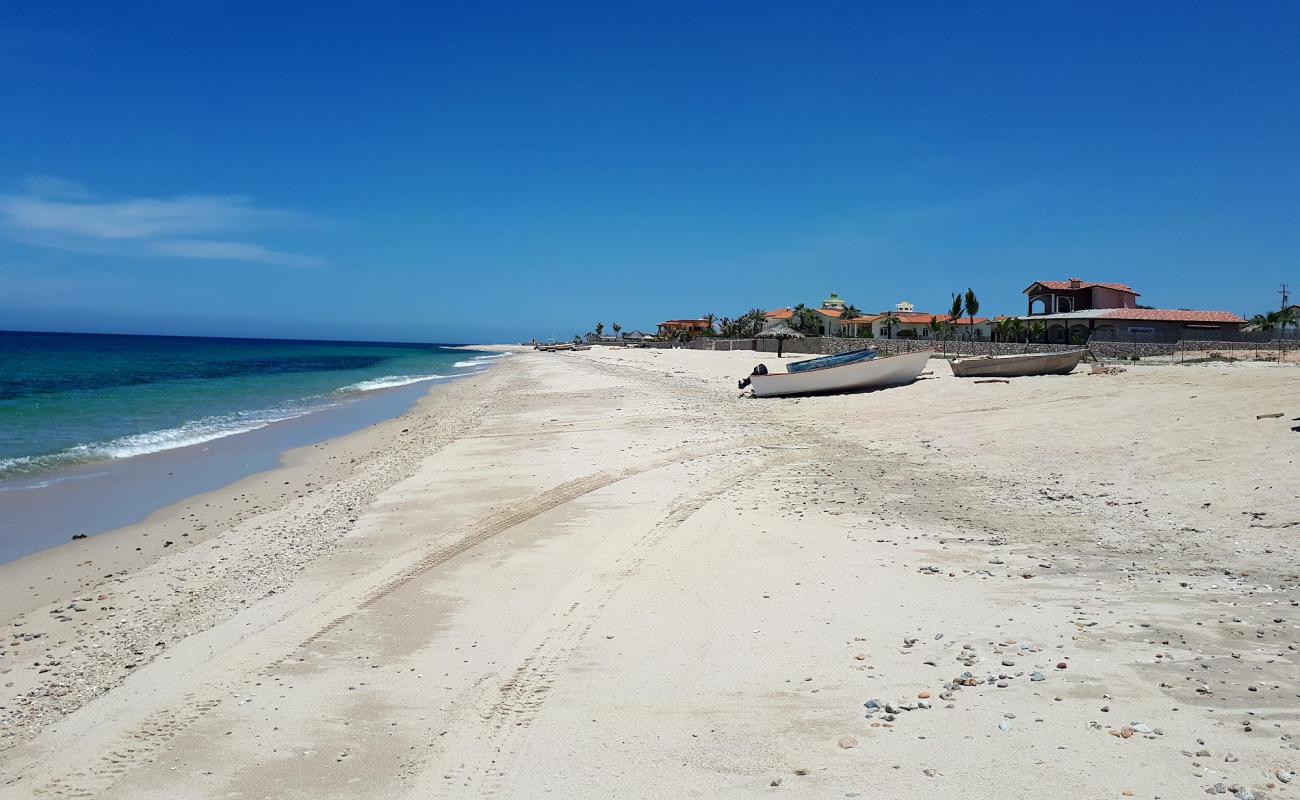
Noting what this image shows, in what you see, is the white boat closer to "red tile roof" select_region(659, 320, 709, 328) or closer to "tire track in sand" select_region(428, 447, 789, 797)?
"tire track in sand" select_region(428, 447, 789, 797)

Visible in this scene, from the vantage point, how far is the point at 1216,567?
22.4 feet

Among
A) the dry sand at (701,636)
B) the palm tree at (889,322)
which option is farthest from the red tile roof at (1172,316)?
the dry sand at (701,636)

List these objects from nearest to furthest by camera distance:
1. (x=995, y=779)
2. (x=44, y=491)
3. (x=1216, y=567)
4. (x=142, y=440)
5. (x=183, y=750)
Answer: (x=995, y=779), (x=183, y=750), (x=1216, y=567), (x=44, y=491), (x=142, y=440)

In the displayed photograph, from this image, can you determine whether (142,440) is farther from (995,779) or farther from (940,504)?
(995,779)

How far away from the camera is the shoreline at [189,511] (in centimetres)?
841

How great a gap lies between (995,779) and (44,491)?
1483cm

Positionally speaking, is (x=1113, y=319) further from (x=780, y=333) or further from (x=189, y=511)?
(x=189, y=511)

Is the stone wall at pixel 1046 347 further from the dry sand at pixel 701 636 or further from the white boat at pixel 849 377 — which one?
the dry sand at pixel 701 636

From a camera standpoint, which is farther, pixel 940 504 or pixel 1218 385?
pixel 1218 385

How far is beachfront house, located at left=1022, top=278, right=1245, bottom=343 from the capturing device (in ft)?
143

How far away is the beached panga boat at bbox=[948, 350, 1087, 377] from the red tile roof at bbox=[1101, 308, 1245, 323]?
2372cm

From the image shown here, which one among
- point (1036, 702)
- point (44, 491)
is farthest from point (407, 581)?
point (44, 491)

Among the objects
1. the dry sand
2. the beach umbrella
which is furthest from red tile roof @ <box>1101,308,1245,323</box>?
the dry sand

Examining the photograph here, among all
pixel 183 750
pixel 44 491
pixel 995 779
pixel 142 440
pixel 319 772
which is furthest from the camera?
pixel 142 440
